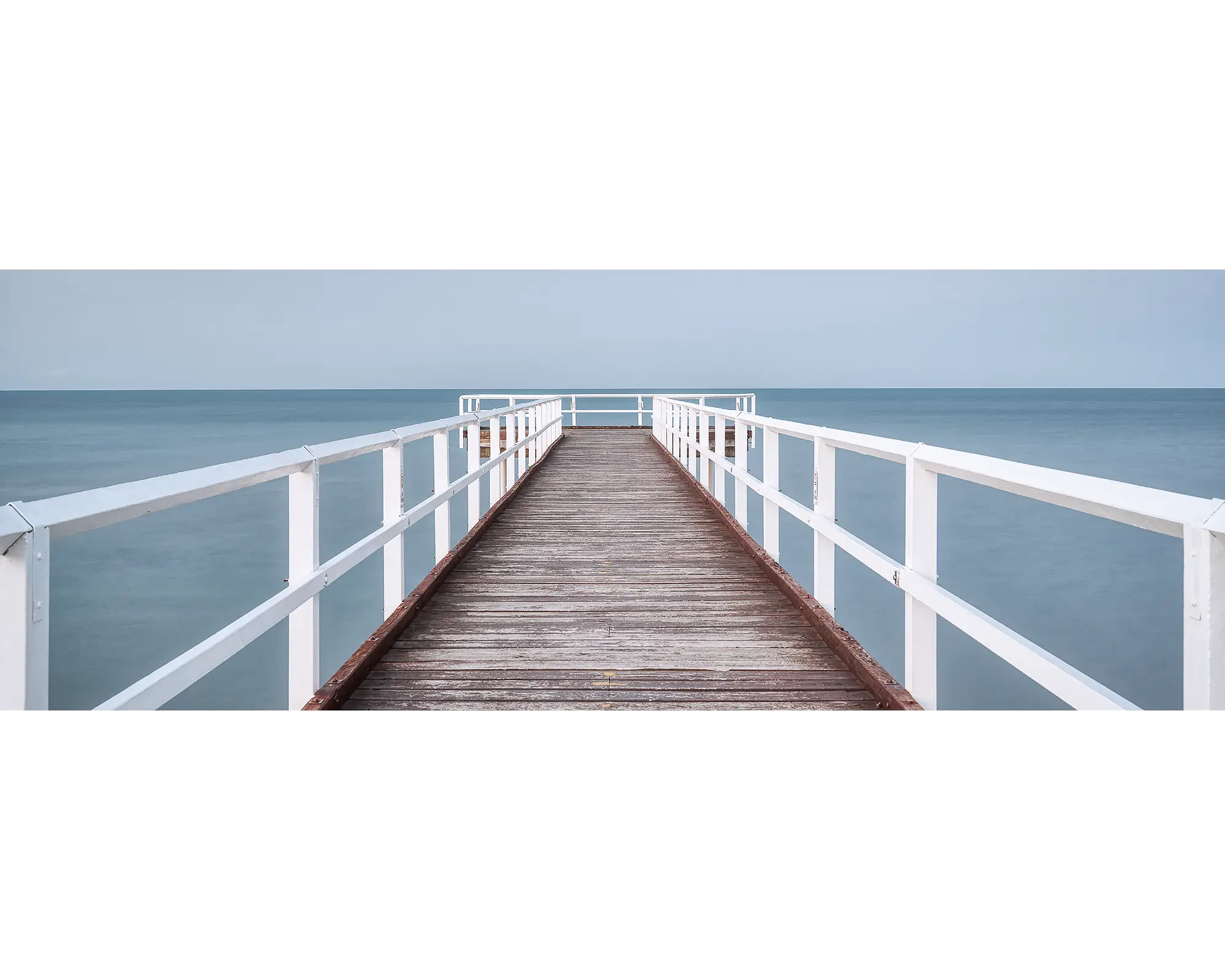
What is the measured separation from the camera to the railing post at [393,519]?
3807 mm

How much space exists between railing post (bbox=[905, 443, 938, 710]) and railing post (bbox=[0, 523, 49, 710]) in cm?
220

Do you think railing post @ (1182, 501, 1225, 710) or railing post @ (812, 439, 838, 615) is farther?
railing post @ (812, 439, 838, 615)

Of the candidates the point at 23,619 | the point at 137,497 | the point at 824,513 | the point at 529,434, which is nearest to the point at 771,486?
the point at 824,513

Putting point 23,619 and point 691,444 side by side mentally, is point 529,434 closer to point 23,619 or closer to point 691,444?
point 691,444

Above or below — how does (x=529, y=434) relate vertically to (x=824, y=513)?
above

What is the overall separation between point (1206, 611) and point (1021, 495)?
1.31 m

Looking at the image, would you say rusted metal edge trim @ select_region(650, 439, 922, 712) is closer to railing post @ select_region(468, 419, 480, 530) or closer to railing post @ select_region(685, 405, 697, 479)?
railing post @ select_region(468, 419, 480, 530)

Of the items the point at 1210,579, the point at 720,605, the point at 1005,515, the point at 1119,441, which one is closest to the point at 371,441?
the point at 720,605

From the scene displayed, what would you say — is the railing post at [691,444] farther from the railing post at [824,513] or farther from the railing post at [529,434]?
the railing post at [824,513]

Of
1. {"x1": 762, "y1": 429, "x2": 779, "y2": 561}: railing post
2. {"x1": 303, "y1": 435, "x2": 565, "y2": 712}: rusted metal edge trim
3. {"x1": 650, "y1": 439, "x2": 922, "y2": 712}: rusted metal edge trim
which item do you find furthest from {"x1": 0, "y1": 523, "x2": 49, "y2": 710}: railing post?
{"x1": 762, "y1": 429, "x2": 779, "y2": 561}: railing post

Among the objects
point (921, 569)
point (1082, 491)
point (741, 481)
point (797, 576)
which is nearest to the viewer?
point (1082, 491)

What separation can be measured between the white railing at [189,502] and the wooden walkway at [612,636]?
0.23 m

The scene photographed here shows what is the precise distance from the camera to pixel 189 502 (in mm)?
2117

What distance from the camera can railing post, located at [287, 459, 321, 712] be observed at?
8.98 feet
